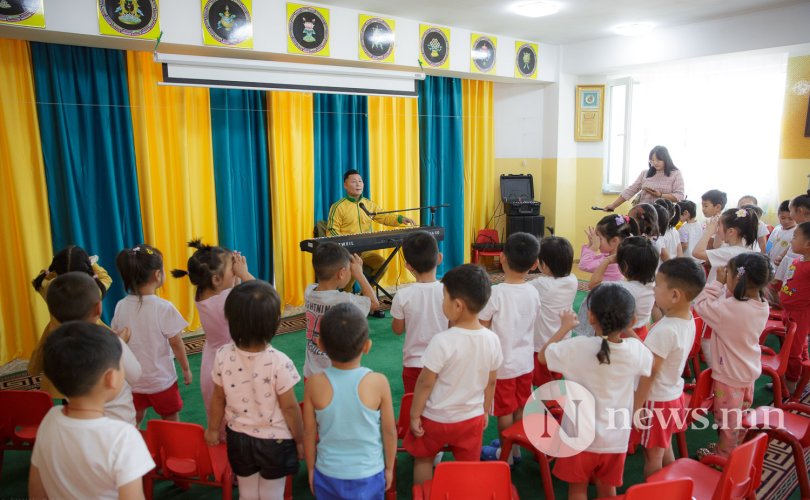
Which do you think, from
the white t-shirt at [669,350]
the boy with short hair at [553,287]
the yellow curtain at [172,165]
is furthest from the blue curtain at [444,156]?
the white t-shirt at [669,350]

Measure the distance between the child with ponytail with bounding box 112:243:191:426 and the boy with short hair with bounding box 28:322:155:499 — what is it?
91 centimetres

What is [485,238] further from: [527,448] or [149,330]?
[149,330]

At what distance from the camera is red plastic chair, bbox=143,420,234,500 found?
1762 millimetres

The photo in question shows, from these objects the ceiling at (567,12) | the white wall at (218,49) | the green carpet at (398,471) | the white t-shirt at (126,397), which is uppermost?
the ceiling at (567,12)

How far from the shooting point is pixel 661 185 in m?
4.99

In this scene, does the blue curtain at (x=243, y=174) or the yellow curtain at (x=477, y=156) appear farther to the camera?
the yellow curtain at (x=477, y=156)

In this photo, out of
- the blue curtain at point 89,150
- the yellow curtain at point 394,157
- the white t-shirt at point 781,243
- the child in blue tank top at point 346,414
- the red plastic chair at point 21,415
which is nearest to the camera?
the child in blue tank top at point 346,414

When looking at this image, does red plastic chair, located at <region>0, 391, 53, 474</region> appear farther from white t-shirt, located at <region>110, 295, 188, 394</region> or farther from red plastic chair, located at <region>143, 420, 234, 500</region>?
red plastic chair, located at <region>143, 420, 234, 500</region>

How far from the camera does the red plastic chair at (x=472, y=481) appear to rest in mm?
1498

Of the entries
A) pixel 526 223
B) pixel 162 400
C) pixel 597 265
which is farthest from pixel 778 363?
pixel 526 223

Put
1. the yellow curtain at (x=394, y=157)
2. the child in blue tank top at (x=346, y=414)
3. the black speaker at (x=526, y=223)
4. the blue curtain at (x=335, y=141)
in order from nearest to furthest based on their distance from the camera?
the child in blue tank top at (x=346, y=414) → the blue curtain at (x=335, y=141) → the yellow curtain at (x=394, y=157) → the black speaker at (x=526, y=223)

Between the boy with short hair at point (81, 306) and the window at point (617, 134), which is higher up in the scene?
the window at point (617, 134)

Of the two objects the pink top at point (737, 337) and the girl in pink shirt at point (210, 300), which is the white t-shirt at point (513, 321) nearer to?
the pink top at point (737, 337)

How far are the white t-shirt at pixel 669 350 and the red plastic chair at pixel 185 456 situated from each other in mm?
1468
